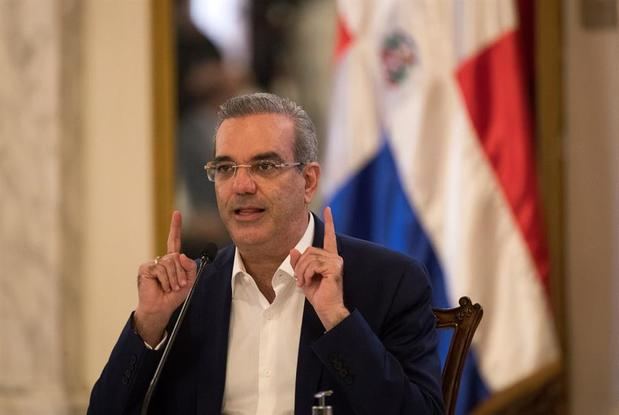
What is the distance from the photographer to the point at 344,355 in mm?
2281

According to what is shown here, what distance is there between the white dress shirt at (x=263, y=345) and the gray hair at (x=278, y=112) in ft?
0.72

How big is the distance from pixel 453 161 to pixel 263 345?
2.10 m

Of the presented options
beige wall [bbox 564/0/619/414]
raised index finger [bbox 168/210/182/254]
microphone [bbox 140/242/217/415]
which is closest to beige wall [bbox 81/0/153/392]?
beige wall [bbox 564/0/619/414]

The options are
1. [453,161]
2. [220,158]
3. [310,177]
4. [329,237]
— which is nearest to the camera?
[329,237]

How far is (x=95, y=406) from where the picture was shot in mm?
2502

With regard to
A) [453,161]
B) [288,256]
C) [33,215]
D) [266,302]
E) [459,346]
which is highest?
[453,161]

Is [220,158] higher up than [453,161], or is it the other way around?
[453,161]

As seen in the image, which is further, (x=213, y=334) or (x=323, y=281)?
(x=213, y=334)

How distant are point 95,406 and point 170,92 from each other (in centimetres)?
267

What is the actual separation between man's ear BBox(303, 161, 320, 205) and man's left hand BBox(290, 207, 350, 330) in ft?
0.96

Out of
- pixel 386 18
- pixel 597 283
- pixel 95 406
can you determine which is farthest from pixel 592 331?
A: pixel 95 406

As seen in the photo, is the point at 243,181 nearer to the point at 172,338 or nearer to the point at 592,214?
the point at 172,338

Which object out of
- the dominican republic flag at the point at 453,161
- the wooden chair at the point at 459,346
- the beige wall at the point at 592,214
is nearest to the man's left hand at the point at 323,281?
Result: the wooden chair at the point at 459,346

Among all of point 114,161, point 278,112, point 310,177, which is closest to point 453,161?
point 114,161
